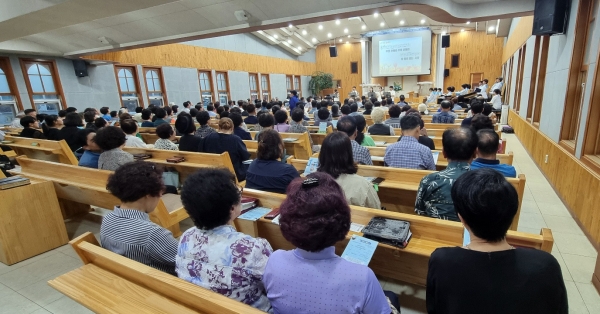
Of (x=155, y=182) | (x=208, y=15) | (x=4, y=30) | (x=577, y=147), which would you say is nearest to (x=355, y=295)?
(x=155, y=182)

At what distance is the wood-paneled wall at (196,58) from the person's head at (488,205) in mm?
9842

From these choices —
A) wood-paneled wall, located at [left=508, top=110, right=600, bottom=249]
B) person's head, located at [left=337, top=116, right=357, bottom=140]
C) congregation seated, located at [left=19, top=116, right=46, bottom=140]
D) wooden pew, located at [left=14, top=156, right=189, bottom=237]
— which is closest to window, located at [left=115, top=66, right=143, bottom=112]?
congregation seated, located at [left=19, top=116, right=46, bottom=140]

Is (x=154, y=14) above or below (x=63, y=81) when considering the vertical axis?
above

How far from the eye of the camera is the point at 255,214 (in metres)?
1.81

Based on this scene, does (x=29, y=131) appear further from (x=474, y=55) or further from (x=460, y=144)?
(x=474, y=55)

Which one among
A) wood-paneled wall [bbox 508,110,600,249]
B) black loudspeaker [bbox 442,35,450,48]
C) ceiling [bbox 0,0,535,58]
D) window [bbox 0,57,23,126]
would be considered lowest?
wood-paneled wall [bbox 508,110,600,249]

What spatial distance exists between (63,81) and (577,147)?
10.4 m

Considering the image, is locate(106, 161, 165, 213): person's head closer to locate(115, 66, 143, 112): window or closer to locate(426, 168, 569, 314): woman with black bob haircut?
locate(426, 168, 569, 314): woman with black bob haircut

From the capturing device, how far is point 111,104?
873 centimetres

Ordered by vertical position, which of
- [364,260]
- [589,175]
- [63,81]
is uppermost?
[63,81]

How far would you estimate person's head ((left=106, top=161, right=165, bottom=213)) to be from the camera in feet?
4.75

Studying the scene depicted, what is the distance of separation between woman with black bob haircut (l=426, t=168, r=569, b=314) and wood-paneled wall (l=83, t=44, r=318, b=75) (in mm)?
9852

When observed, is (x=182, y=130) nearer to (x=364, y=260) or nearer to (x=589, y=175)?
(x=364, y=260)

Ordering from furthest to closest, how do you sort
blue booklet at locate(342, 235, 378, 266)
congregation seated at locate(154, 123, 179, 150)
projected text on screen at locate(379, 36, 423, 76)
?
projected text on screen at locate(379, 36, 423, 76) < congregation seated at locate(154, 123, 179, 150) < blue booklet at locate(342, 235, 378, 266)
